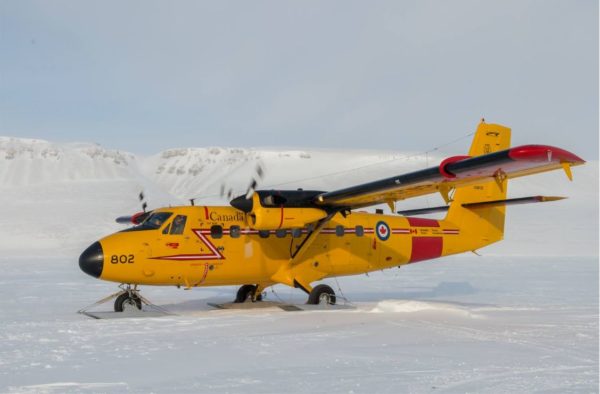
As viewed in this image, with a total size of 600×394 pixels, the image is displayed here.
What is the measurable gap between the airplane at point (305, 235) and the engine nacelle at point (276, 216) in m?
0.02

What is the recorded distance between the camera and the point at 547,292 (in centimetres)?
1695

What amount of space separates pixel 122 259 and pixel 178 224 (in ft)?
4.52

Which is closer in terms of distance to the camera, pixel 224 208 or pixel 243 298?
pixel 224 208

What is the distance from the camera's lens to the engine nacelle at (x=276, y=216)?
12312 millimetres

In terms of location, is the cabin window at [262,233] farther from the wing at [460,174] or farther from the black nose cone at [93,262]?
the black nose cone at [93,262]

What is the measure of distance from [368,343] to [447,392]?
9.42ft

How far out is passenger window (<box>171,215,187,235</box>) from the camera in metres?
12.6

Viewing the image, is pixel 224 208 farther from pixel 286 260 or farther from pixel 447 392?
pixel 447 392

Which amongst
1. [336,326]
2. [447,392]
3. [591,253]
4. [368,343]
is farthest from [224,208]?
[591,253]

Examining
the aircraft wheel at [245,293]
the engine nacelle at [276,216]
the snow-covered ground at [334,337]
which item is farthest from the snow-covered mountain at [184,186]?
the engine nacelle at [276,216]

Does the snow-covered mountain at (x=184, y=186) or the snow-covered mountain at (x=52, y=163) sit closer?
the snow-covered mountain at (x=184, y=186)

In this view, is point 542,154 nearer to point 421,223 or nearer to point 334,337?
point 334,337

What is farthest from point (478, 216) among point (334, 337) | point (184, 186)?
point (184, 186)

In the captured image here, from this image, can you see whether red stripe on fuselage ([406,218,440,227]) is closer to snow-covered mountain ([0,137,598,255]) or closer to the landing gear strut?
snow-covered mountain ([0,137,598,255])
